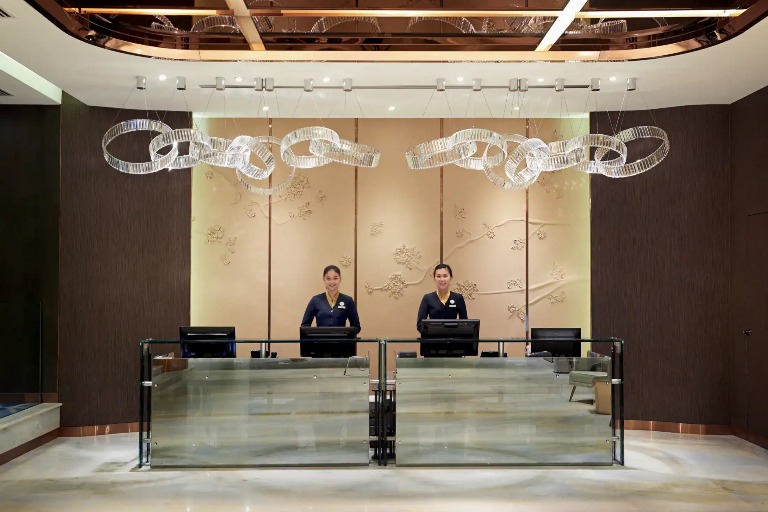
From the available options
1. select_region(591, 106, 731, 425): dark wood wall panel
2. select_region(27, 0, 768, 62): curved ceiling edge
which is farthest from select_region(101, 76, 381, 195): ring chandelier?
select_region(591, 106, 731, 425): dark wood wall panel

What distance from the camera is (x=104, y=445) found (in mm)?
8070

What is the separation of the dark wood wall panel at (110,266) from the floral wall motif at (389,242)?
2.08 feet

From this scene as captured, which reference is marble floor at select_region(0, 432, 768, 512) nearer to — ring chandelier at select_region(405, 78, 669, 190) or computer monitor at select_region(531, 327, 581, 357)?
computer monitor at select_region(531, 327, 581, 357)

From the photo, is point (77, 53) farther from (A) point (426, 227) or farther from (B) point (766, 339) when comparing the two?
(B) point (766, 339)

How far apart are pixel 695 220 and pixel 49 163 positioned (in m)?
6.39

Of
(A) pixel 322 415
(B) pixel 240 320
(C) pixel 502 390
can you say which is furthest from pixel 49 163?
(C) pixel 502 390

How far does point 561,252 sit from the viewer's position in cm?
966

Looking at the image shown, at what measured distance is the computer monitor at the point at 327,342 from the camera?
6.95 metres

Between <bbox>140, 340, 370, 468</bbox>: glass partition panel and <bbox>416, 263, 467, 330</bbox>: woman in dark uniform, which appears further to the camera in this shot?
<bbox>416, 263, 467, 330</bbox>: woman in dark uniform

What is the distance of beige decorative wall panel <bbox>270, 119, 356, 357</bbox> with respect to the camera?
9.70m

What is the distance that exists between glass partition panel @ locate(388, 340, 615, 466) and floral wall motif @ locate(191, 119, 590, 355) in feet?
9.10

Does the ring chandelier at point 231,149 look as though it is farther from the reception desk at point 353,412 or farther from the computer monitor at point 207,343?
the reception desk at point 353,412

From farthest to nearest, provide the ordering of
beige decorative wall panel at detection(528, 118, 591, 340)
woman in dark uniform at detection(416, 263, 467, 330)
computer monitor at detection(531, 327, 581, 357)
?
1. beige decorative wall panel at detection(528, 118, 591, 340)
2. woman in dark uniform at detection(416, 263, 467, 330)
3. computer monitor at detection(531, 327, 581, 357)

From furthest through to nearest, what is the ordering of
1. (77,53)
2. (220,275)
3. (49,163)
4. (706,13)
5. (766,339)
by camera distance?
(220,275)
(49,163)
(766,339)
(77,53)
(706,13)
